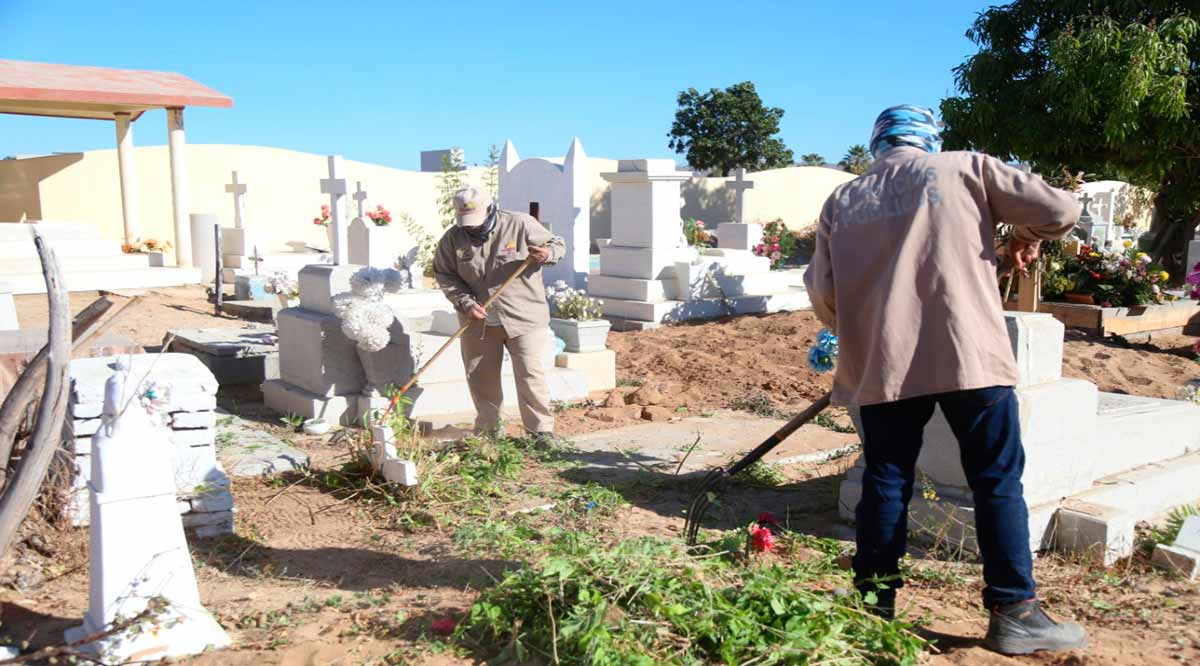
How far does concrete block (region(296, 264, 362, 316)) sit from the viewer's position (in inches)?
255

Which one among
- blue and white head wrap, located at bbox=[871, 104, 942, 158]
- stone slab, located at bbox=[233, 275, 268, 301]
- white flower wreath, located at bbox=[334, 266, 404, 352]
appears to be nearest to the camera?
blue and white head wrap, located at bbox=[871, 104, 942, 158]

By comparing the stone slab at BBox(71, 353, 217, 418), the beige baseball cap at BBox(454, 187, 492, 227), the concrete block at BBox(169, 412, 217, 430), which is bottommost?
the concrete block at BBox(169, 412, 217, 430)

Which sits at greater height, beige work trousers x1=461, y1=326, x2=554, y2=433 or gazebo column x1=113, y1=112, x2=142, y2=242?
gazebo column x1=113, y1=112, x2=142, y2=242

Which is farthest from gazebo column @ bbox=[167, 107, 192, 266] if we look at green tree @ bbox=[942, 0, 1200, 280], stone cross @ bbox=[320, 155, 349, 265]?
green tree @ bbox=[942, 0, 1200, 280]

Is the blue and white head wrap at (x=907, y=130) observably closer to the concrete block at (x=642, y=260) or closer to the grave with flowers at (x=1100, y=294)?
the grave with flowers at (x=1100, y=294)

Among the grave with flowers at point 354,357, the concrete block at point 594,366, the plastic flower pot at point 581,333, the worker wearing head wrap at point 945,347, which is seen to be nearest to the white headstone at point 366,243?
the plastic flower pot at point 581,333

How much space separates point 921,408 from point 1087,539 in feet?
4.85

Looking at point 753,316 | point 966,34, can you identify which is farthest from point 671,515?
point 966,34

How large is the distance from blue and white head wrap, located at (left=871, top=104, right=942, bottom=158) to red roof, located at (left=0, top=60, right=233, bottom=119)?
582 inches

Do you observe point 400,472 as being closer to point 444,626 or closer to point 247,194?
point 444,626

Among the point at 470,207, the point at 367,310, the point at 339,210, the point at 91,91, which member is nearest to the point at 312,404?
the point at 367,310

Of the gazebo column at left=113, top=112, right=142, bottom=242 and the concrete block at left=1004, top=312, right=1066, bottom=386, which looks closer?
the concrete block at left=1004, top=312, right=1066, bottom=386

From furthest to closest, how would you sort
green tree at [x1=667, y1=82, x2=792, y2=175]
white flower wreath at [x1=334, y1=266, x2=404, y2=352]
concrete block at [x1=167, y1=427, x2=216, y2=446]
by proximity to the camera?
green tree at [x1=667, y1=82, x2=792, y2=175] < white flower wreath at [x1=334, y1=266, x2=404, y2=352] < concrete block at [x1=167, y1=427, x2=216, y2=446]

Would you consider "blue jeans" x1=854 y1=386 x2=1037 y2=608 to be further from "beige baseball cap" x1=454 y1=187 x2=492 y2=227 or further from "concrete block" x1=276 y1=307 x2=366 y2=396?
"concrete block" x1=276 y1=307 x2=366 y2=396
